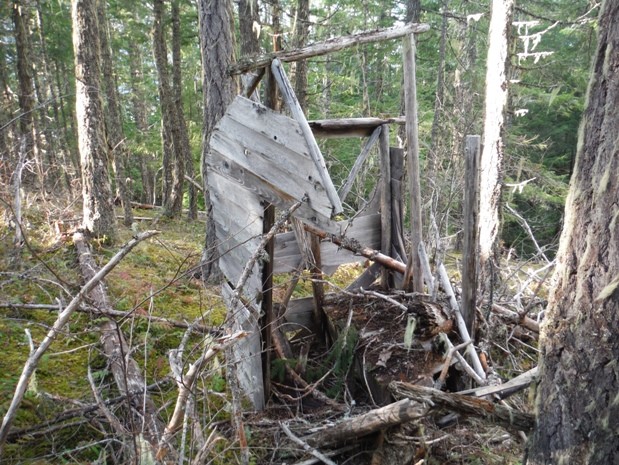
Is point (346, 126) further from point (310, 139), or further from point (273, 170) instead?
point (310, 139)

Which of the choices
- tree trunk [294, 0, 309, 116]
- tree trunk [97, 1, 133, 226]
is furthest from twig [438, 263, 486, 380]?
tree trunk [97, 1, 133, 226]

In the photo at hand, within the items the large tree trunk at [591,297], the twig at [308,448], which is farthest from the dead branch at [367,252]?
the large tree trunk at [591,297]

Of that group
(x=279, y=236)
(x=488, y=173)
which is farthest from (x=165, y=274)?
(x=488, y=173)

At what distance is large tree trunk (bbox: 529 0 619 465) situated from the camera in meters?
1.47

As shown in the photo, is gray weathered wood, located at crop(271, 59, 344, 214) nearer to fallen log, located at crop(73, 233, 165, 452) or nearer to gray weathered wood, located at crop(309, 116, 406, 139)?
gray weathered wood, located at crop(309, 116, 406, 139)

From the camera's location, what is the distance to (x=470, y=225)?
302cm

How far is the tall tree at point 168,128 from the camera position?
37.3ft

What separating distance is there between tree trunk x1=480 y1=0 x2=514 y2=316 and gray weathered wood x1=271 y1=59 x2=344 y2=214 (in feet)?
17.6

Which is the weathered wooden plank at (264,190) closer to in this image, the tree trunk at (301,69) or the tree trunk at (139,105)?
the tree trunk at (301,69)

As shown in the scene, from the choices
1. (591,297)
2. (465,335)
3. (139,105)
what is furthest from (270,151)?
(139,105)

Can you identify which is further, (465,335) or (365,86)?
Answer: (365,86)

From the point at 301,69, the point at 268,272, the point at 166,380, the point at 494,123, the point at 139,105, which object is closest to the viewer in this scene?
the point at 166,380

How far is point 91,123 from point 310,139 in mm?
5981

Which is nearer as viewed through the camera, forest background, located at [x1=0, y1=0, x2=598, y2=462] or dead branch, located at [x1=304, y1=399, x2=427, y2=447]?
dead branch, located at [x1=304, y1=399, x2=427, y2=447]
